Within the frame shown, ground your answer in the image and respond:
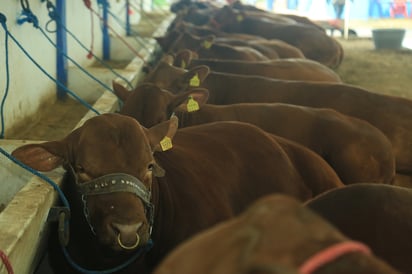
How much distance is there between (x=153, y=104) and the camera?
412cm

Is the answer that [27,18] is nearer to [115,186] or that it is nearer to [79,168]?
[79,168]

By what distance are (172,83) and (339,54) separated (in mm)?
5859

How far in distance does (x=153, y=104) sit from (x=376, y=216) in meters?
2.17

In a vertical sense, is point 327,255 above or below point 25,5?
above

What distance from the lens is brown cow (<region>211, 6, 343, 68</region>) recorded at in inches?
426

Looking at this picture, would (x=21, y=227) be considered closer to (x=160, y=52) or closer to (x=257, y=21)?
(x=160, y=52)

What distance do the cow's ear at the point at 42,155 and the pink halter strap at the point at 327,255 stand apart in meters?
1.78

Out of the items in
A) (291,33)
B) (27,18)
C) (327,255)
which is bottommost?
(291,33)

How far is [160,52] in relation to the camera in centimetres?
929

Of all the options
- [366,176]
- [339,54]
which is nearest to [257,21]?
[339,54]

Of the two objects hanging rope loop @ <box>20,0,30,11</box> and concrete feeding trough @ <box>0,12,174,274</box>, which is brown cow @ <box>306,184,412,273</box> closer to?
concrete feeding trough @ <box>0,12,174,274</box>

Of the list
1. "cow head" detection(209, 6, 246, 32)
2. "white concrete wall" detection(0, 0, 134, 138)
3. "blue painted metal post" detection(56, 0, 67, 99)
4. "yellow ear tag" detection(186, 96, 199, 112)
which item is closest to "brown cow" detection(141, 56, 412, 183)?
"white concrete wall" detection(0, 0, 134, 138)

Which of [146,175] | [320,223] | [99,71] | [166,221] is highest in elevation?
[320,223]

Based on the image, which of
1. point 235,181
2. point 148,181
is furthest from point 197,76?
point 148,181
